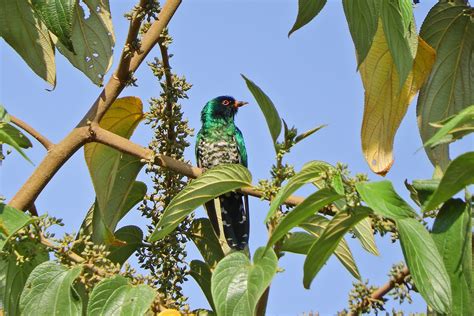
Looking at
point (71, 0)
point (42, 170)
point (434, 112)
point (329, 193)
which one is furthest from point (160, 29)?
point (329, 193)

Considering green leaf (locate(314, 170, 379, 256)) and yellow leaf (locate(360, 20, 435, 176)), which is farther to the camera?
yellow leaf (locate(360, 20, 435, 176))

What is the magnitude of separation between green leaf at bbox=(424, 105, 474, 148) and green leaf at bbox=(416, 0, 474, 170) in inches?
37.5

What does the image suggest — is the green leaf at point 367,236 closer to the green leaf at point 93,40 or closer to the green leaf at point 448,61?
the green leaf at point 448,61

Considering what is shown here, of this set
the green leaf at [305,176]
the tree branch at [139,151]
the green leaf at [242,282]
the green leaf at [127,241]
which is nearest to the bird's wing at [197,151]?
the green leaf at [127,241]

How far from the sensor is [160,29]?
2434mm

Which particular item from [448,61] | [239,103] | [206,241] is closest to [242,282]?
[206,241]

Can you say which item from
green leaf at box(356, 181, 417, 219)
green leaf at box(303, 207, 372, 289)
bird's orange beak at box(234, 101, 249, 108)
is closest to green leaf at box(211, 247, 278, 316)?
green leaf at box(303, 207, 372, 289)

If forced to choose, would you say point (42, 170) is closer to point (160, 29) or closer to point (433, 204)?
point (160, 29)

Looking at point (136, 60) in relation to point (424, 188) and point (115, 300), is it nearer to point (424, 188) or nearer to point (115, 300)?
point (115, 300)

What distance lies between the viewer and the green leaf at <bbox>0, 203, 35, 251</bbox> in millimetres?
1960

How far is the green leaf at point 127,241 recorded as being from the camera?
247cm

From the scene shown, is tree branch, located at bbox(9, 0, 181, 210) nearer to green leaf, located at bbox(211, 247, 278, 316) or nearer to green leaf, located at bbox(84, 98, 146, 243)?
green leaf, located at bbox(84, 98, 146, 243)

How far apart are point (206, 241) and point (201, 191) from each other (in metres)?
0.56

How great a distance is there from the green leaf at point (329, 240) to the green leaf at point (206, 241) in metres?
0.92
